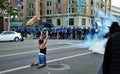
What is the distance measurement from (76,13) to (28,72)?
77025 mm

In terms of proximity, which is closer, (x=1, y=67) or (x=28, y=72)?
(x=28, y=72)

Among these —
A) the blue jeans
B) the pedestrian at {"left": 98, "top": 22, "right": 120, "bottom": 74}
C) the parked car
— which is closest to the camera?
the pedestrian at {"left": 98, "top": 22, "right": 120, "bottom": 74}

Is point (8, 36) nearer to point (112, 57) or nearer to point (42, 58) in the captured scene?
point (42, 58)

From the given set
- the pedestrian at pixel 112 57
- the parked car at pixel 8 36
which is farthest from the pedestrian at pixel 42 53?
the parked car at pixel 8 36

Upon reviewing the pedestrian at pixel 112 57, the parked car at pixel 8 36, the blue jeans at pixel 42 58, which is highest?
the pedestrian at pixel 112 57

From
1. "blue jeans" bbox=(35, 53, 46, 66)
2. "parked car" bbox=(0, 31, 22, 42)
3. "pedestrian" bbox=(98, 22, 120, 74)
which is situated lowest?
"blue jeans" bbox=(35, 53, 46, 66)

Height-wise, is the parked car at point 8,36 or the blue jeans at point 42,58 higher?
the parked car at point 8,36

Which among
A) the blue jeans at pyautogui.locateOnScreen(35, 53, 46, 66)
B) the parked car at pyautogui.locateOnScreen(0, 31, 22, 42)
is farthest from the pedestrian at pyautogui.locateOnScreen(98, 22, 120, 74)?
the parked car at pyautogui.locateOnScreen(0, 31, 22, 42)

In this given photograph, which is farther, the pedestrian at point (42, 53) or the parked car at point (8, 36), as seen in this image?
the parked car at point (8, 36)

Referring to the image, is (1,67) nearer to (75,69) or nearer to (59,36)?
(75,69)

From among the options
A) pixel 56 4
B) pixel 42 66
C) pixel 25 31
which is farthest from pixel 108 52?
pixel 56 4

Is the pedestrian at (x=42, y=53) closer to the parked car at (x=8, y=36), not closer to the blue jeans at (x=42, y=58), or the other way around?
the blue jeans at (x=42, y=58)

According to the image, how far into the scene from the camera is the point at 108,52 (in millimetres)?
3361

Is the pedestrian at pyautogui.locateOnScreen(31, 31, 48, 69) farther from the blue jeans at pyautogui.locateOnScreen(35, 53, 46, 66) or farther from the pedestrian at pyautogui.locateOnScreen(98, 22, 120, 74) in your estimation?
the pedestrian at pyautogui.locateOnScreen(98, 22, 120, 74)
